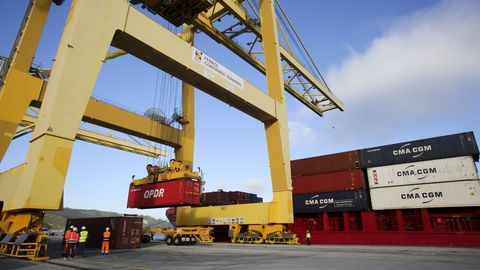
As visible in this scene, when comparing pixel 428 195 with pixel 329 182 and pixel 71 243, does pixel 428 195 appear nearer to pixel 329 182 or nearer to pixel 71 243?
pixel 329 182

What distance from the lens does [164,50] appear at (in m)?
10.9

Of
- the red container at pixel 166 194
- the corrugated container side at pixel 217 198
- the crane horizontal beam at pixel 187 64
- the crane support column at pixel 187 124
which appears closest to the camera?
the crane horizontal beam at pixel 187 64

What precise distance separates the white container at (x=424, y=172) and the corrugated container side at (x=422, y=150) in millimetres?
324

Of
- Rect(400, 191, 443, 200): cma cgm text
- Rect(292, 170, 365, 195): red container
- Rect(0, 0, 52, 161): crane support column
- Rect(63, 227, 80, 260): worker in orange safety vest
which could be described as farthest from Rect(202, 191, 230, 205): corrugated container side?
Rect(63, 227, 80, 260): worker in orange safety vest

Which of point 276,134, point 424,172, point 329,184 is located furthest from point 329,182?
point 276,134

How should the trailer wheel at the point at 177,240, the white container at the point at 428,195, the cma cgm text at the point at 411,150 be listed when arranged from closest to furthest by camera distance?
the white container at the point at 428,195
the cma cgm text at the point at 411,150
the trailer wheel at the point at 177,240

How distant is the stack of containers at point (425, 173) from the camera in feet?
54.3

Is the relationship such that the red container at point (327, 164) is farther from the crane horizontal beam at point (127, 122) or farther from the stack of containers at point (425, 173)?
the crane horizontal beam at point (127, 122)

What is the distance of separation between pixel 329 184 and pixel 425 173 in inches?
244

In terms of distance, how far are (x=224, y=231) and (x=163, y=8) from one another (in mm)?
17387

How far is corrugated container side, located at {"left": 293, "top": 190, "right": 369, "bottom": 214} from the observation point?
19641mm

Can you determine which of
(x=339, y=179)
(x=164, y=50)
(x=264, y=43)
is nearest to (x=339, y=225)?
(x=339, y=179)

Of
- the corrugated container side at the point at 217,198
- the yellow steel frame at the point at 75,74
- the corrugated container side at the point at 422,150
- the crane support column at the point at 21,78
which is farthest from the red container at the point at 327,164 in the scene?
the crane support column at the point at 21,78

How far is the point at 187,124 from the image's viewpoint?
21125 mm
